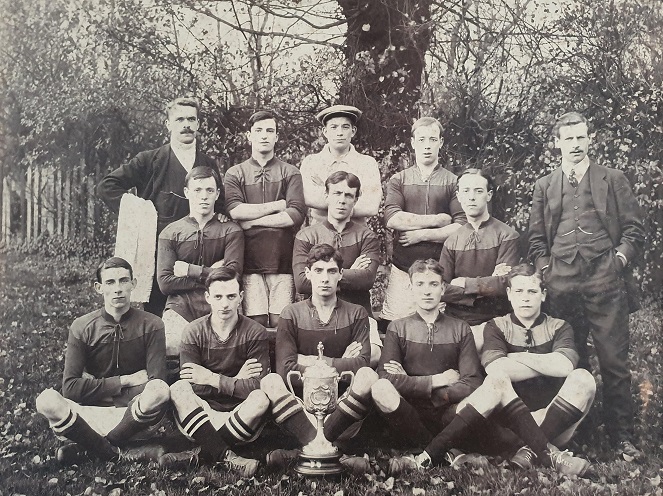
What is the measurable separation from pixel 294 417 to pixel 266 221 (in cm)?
134

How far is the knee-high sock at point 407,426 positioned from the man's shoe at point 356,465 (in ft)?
0.88

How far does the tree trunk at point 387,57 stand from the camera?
5.16 m

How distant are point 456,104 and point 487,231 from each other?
0.96 metres

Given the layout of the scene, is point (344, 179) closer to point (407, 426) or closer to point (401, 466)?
point (407, 426)

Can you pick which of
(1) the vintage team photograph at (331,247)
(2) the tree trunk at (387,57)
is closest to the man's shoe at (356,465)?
(1) the vintage team photograph at (331,247)

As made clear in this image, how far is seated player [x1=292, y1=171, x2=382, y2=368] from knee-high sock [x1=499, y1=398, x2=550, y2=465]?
3.08 ft

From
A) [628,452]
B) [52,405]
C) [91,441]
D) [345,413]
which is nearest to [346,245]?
[345,413]

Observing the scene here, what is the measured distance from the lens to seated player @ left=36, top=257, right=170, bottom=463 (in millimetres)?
4789

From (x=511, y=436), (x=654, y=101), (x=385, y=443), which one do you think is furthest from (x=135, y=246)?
(x=654, y=101)

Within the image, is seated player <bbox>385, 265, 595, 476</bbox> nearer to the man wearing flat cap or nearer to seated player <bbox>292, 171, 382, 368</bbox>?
seated player <bbox>292, 171, 382, 368</bbox>

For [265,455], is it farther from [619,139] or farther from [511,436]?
[619,139]

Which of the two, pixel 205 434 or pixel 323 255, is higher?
pixel 323 255

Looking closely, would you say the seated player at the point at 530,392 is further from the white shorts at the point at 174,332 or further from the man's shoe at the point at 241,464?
the white shorts at the point at 174,332

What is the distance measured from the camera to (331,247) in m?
4.87
